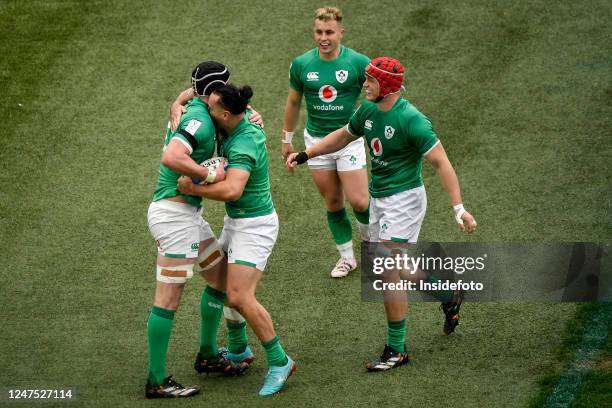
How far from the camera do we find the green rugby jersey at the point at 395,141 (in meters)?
8.41

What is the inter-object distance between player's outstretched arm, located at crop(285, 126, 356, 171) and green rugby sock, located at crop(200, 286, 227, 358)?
1243 mm

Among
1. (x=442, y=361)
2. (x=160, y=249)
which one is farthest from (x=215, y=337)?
(x=442, y=361)

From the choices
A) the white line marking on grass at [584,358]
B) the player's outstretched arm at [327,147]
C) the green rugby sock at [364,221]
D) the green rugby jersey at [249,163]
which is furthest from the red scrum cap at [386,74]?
the white line marking on grass at [584,358]

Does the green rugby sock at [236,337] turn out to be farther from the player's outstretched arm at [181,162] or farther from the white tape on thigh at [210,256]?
the player's outstretched arm at [181,162]

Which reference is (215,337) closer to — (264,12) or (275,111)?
(275,111)

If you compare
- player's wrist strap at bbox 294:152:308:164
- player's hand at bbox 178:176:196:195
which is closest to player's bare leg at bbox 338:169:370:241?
player's wrist strap at bbox 294:152:308:164

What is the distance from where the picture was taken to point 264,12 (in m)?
14.3

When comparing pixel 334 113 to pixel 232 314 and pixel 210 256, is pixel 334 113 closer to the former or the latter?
pixel 210 256

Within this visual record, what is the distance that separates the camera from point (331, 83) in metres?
10.1

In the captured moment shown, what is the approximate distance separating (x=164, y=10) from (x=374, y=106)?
20.9ft

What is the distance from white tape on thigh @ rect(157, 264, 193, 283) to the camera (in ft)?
27.0

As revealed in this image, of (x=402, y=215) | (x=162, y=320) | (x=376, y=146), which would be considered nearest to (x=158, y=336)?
(x=162, y=320)

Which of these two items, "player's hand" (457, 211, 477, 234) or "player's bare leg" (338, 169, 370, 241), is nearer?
"player's hand" (457, 211, 477, 234)

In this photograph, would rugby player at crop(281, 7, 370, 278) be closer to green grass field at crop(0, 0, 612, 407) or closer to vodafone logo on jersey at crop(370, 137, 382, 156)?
green grass field at crop(0, 0, 612, 407)
